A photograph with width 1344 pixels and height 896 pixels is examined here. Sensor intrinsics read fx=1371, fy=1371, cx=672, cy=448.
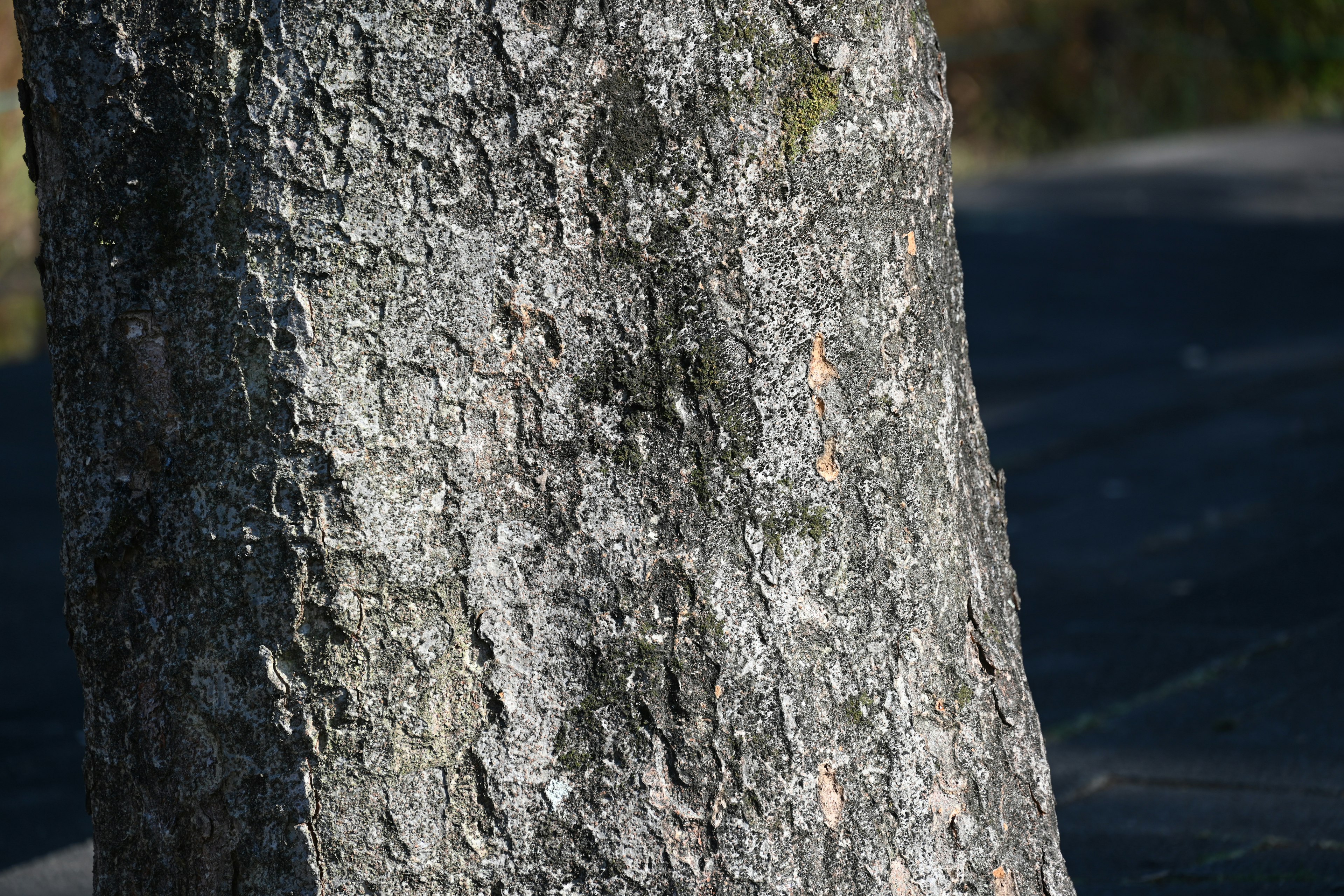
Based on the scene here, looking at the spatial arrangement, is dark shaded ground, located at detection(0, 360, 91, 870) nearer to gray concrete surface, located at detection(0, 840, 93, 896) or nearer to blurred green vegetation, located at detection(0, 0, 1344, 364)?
gray concrete surface, located at detection(0, 840, 93, 896)

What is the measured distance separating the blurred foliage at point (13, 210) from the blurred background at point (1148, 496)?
0.07 feet

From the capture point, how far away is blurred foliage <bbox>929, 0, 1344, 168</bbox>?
12.2 metres

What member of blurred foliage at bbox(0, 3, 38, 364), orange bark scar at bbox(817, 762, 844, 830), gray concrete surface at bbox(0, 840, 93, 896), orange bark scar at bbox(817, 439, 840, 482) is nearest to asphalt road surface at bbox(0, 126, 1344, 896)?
gray concrete surface at bbox(0, 840, 93, 896)

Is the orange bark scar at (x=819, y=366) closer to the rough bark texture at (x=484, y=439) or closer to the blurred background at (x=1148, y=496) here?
the rough bark texture at (x=484, y=439)

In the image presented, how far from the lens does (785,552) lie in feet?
4.01

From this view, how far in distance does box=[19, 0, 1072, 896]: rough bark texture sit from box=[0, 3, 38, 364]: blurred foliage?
703 centimetres

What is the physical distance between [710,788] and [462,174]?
22.6 inches

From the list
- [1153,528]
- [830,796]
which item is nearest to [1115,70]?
[1153,528]

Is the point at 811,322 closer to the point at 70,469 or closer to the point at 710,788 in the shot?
the point at 710,788

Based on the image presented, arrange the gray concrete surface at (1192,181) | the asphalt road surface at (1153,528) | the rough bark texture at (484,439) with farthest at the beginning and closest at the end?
the gray concrete surface at (1192,181) → the asphalt road surface at (1153,528) → the rough bark texture at (484,439)

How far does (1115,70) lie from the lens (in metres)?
12.4

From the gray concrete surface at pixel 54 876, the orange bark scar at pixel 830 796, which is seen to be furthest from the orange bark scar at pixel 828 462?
the gray concrete surface at pixel 54 876

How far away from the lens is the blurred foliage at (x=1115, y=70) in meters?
12.2

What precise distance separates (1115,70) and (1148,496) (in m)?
9.07
